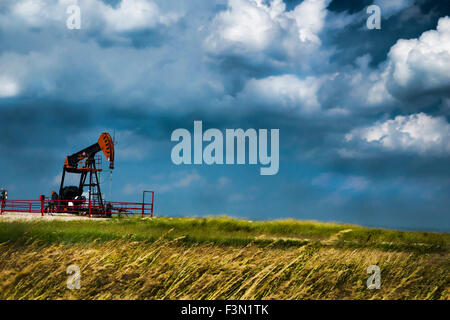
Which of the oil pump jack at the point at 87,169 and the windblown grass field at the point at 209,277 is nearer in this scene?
the windblown grass field at the point at 209,277

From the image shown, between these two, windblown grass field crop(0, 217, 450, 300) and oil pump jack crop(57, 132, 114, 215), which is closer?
windblown grass field crop(0, 217, 450, 300)

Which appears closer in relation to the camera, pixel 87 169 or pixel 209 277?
pixel 209 277
